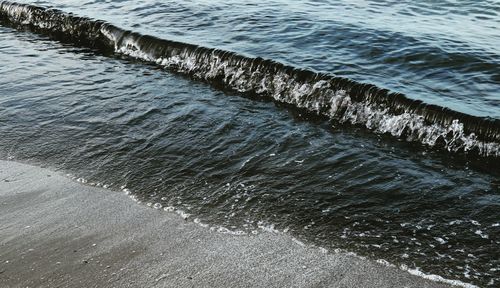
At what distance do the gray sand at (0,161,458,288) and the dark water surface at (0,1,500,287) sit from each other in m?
0.26

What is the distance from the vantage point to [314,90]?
8.81 m

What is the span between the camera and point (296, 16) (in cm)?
1301

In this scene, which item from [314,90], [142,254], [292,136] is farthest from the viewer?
[314,90]

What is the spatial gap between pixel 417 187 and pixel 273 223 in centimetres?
186

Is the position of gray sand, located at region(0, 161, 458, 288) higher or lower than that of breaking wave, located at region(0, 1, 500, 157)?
lower

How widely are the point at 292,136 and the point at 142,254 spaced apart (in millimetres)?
3394

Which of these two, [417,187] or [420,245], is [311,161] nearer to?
[417,187]

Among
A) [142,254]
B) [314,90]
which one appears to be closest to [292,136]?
[314,90]

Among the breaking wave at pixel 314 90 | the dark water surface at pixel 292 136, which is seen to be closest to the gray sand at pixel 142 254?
the dark water surface at pixel 292 136

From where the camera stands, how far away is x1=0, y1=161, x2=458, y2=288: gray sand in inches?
160

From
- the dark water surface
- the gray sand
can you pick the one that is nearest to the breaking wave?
the dark water surface

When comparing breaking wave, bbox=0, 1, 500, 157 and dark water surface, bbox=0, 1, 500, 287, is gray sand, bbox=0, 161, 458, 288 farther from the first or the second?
breaking wave, bbox=0, 1, 500, 157

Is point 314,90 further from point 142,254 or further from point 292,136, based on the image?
point 142,254

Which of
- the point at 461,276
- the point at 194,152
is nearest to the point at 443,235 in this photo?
the point at 461,276
